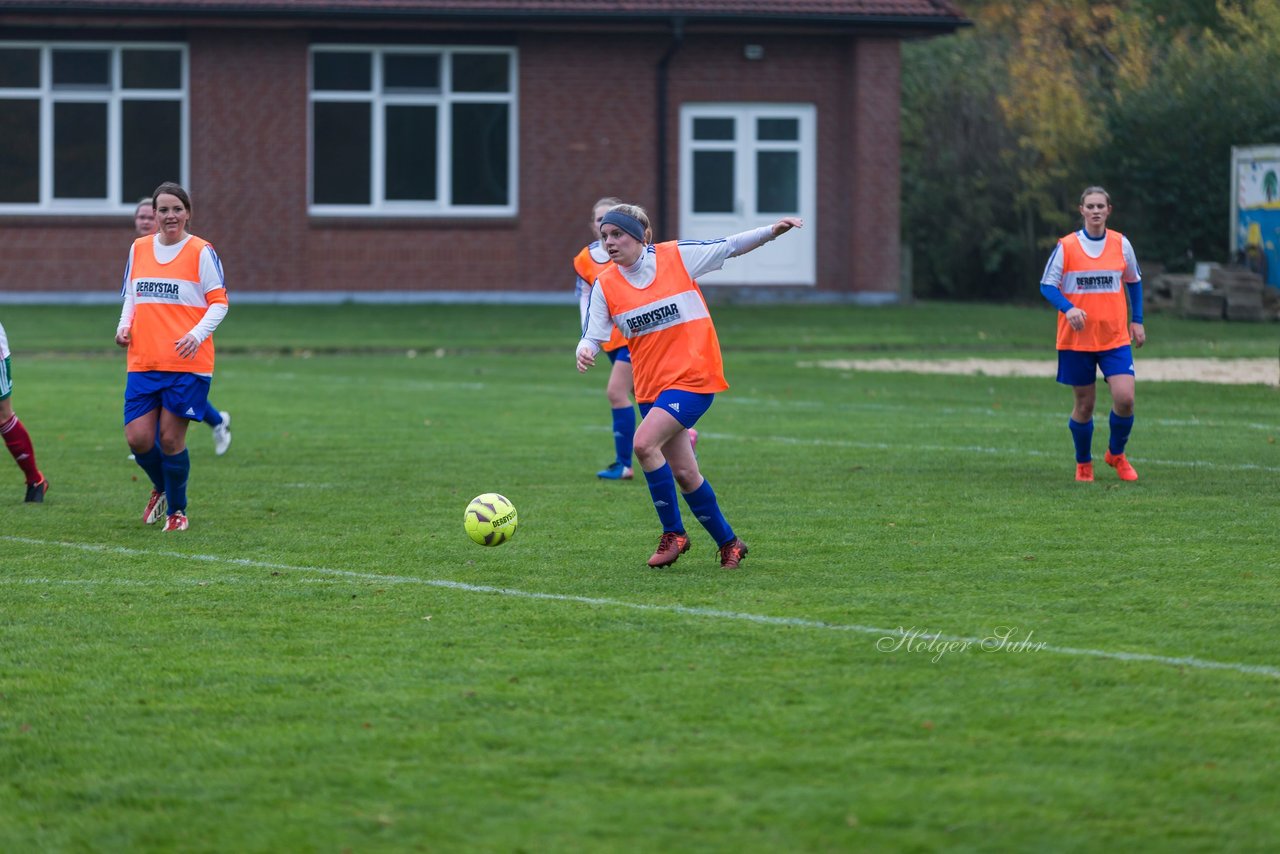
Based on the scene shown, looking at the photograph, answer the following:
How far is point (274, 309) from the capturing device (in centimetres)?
3097

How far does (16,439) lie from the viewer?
11273mm

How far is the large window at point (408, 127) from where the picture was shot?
3206 cm

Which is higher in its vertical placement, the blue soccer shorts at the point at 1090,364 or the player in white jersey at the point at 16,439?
the blue soccer shorts at the point at 1090,364

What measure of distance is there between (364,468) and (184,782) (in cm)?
792

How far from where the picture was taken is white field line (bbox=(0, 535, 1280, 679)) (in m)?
6.54

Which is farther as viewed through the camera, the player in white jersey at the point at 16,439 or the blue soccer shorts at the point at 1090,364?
the blue soccer shorts at the point at 1090,364

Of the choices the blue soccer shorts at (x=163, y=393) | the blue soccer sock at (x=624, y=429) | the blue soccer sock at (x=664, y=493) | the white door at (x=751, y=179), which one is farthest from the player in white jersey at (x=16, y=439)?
the white door at (x=751, y=179)

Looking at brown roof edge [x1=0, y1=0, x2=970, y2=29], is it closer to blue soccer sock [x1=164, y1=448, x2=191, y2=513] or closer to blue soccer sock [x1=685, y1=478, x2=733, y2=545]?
blue soccer sock [x1=164, y1=448, x2=191, y2=513]

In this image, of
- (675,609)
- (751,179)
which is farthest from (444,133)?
(675,609)

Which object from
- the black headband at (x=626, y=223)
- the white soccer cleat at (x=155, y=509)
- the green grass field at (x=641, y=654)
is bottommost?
the green grass field at (x=641, y=654)

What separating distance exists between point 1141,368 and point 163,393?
14.4 metres

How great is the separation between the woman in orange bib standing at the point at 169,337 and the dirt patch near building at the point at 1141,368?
1255 centimetres

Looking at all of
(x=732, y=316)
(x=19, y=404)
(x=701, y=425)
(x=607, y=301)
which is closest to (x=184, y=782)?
(x=607, y=301)

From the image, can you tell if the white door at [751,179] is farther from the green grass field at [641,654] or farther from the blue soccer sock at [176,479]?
the blue soccer sock at [176,479]
